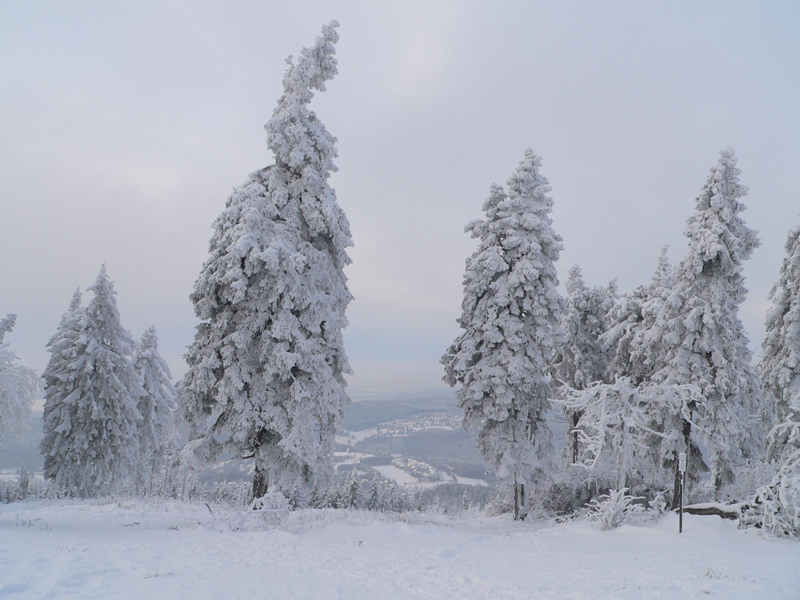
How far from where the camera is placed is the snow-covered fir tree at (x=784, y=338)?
19.9 meters

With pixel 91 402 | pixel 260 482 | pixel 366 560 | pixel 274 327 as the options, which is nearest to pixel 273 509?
pixel 260 482

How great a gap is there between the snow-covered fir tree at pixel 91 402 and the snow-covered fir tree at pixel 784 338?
31.5 metres

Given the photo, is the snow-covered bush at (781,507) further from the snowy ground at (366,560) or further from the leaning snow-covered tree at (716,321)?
the leaning snow-covered tree at (716,321)

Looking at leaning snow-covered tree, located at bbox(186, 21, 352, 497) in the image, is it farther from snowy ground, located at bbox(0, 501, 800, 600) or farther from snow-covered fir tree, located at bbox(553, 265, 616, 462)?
snow-covered fir tree, located at bbox(553, 265, 616, 462)

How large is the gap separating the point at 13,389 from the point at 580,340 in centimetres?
2908

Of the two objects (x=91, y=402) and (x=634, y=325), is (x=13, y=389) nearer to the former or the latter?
(x=91, y=402)

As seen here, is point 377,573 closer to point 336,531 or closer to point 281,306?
point 336,531

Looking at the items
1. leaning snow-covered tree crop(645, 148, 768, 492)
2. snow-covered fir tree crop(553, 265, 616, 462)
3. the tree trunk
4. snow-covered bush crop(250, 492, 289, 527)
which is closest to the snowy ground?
snow-covered bush crop(250, 492, 289, 527)

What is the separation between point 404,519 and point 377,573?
6.29 m

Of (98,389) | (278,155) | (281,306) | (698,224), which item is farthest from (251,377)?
(698,224)

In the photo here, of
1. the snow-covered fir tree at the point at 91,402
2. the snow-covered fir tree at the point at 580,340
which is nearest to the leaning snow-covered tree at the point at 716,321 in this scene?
the snow-covered fir tree at the point at 580,340

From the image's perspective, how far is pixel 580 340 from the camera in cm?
2620

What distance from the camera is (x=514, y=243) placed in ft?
61.6

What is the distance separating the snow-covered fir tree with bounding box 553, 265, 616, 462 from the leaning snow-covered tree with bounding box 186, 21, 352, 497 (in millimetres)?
16032
